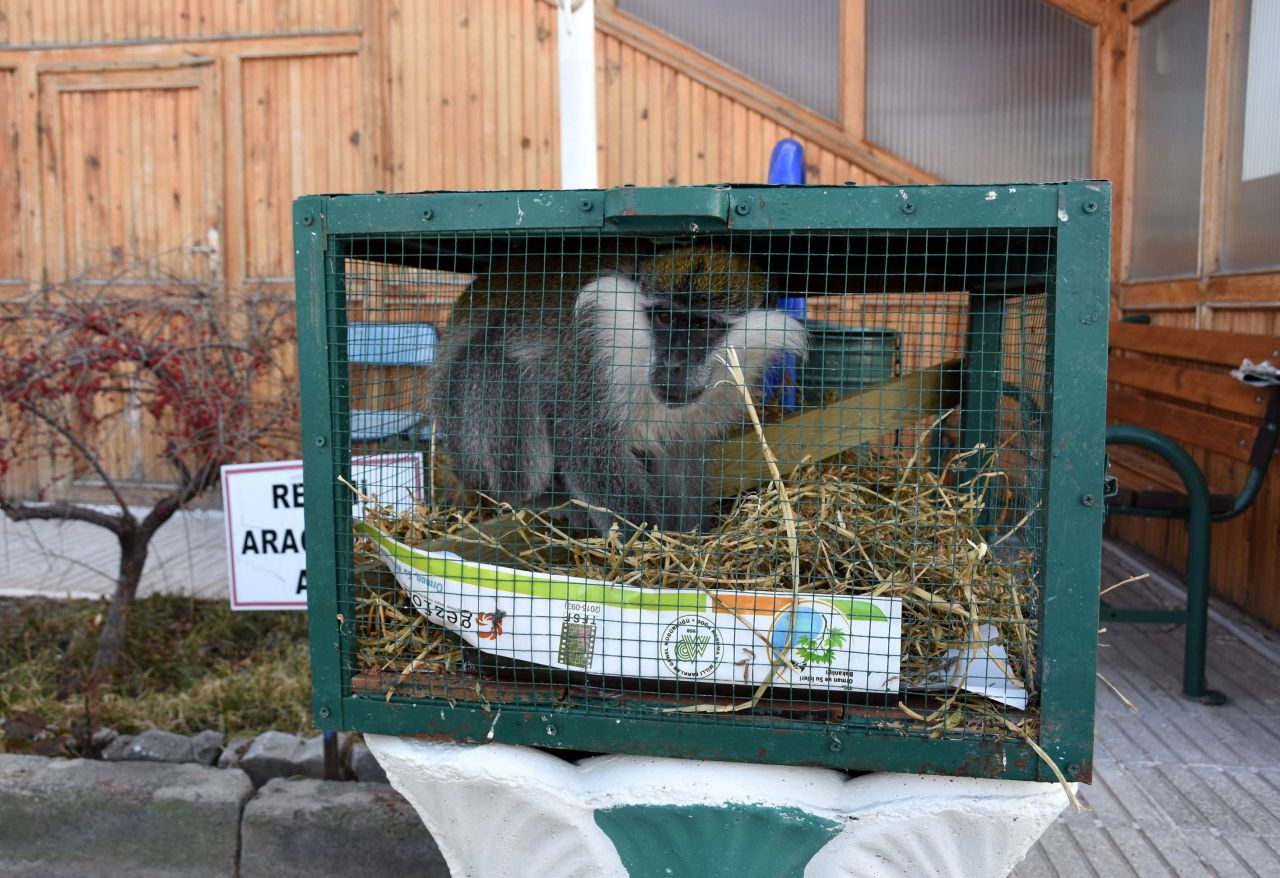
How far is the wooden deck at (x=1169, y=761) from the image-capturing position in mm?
2498

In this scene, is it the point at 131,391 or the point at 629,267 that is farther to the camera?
the point at 131,391

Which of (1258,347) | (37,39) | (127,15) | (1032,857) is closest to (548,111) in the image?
(127,15)

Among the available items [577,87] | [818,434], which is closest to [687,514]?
[818,434]

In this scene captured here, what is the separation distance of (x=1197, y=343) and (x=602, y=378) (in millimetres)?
3031

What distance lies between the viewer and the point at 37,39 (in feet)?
20.4

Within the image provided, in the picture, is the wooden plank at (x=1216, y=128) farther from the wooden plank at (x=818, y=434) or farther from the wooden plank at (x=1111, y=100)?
the wooden plank at (x=818, y=434)

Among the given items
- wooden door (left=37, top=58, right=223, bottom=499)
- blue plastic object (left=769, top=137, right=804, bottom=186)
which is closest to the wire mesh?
blue plastic object (left=769, top=137, right=804, bottom=186)

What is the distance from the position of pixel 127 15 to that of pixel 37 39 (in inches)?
23.1

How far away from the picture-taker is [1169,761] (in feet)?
9.80

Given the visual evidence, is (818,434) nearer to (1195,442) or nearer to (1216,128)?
(1195,442)

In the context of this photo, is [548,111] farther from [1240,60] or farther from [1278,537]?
[1278,537]

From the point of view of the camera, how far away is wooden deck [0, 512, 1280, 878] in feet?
8.20

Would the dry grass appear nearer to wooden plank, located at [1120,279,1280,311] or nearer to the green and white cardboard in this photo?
the green and white cardboard

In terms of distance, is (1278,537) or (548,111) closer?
(1278,537)
